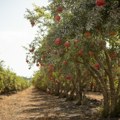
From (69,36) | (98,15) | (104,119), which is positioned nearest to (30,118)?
(104,119)

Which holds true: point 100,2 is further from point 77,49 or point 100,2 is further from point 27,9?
point 27,9

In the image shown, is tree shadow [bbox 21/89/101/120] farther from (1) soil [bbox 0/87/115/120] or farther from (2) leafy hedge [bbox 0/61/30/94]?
(2) leafy hedge [bbox 0/61/30/94]

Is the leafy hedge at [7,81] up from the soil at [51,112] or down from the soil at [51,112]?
up

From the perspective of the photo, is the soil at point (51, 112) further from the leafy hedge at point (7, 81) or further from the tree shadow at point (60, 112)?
the leafy hedge at point (7, 81)

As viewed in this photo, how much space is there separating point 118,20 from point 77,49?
7.15m

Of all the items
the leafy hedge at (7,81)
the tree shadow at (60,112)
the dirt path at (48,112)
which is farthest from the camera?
the leafy hedge at (7,81)

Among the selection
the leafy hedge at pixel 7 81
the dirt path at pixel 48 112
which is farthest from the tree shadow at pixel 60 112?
the leafy hedge at pixel 7 81

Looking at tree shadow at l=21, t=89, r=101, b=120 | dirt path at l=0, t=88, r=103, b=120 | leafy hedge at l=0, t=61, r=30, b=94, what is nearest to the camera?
tree shadow at l=21, t=89, r=101, b=120

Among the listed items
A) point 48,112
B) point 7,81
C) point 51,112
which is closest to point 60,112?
point 51,112

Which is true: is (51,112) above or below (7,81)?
below

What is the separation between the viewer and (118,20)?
892 cm

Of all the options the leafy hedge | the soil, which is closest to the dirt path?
the soil

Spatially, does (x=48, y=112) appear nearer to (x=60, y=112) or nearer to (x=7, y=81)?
(x=60, y=112)

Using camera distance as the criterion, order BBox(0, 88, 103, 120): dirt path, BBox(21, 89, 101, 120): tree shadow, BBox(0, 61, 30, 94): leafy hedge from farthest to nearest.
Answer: BBox(0, 61, 30, 94): leafy hedge < BBox(0, 88, 103, 120): dirt path < BBox(21, 89, 101, 120): tree shadow
